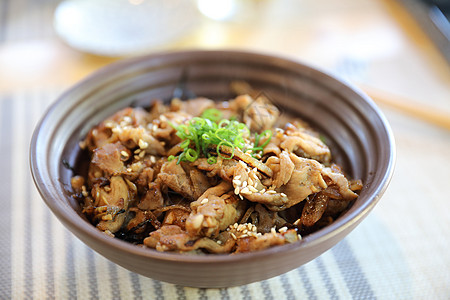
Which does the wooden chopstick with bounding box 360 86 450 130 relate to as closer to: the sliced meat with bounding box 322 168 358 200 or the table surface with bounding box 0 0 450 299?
the table surface with bounding box 0 0 450 299

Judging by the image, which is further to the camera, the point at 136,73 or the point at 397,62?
the point at 397,62

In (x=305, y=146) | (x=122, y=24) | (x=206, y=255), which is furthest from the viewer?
(x=122, y=24)

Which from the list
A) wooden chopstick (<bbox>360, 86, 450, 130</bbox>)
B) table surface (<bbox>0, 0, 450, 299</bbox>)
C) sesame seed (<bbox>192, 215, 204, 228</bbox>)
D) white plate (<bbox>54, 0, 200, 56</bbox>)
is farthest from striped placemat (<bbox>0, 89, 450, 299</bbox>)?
white plate (<bbox>54, 0, 200, 56</bbox>)

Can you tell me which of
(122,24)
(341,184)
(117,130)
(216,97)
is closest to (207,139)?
(117,130)

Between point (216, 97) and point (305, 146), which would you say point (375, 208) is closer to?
point (305, 146)

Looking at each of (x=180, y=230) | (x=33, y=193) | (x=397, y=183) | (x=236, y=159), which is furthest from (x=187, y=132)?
(x=397, y=183)

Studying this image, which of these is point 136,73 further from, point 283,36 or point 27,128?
point 283,36

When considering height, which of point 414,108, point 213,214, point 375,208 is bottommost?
point 375,208
